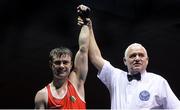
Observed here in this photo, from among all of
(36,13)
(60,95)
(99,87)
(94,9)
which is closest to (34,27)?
(36,13)

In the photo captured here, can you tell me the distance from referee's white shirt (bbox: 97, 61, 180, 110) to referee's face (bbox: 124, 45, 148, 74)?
3.3 inches

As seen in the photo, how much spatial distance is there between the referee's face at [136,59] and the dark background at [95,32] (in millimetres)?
1120

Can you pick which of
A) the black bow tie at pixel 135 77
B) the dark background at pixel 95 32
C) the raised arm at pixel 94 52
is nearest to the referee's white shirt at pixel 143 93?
the black bow tie at pixel 135 77

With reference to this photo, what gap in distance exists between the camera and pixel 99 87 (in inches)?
215

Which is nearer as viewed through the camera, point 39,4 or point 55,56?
point 55,56

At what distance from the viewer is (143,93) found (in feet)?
11.7

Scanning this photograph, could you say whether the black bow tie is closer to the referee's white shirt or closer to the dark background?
the referee's white shirt

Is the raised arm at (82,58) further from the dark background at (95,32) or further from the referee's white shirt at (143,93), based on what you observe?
the dark background at (95,32)

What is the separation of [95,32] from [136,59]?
1331 mm

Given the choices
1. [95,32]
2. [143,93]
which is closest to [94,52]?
[143,93]

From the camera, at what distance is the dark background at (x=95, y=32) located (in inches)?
185

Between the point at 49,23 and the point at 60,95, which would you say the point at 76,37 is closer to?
the point at 49,23

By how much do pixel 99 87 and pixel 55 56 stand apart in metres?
1.99

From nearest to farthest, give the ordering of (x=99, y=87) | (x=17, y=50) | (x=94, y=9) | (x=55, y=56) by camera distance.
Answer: (x=55, y=56) → (x=94, y=9) → (x=17, y=50) → (x=99, y=87)
